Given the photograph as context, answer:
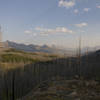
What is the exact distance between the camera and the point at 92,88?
439 cm

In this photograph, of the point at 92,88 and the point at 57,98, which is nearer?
the point at 57,98

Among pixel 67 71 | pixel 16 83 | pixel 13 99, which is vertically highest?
pixel 67 71

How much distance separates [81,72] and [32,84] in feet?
9.42

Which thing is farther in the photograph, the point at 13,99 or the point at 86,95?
the point at 13,99

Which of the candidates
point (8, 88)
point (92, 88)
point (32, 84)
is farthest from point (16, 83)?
point (92, 88)

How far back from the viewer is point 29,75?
9.29m

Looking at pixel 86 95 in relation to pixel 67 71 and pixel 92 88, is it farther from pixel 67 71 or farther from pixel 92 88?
pixel 67 71

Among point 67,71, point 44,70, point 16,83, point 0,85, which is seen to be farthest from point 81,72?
point 0,85

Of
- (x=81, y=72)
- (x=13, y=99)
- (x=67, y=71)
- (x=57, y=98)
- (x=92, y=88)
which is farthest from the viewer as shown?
(x=67, y=71)

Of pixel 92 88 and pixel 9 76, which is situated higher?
pixel 92 88

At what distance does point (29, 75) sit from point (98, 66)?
412 cm

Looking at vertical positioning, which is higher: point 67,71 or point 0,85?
point 67,71

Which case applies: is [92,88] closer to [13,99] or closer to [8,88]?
[13,99]

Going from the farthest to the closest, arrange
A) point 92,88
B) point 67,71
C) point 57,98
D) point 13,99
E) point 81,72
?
point 67,71 < point 81,72 < point 13,99 < point 92,88 < point 57,98
